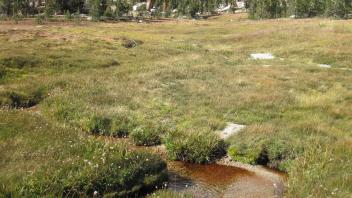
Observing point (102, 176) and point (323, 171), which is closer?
point (102, 176)

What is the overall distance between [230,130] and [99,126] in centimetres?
588

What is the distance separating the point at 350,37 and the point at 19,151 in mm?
50097

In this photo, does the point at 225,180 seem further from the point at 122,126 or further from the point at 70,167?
the point at 122,126

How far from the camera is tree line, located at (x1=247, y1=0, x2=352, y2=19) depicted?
132m

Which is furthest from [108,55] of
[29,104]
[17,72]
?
[29,104]

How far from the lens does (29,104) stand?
25859 mm

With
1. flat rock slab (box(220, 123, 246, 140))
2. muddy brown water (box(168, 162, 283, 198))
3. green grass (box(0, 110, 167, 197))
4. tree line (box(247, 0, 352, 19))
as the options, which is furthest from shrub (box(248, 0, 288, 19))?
green grass (box(0, 110, 167, 197))

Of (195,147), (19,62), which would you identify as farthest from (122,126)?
(19,62)

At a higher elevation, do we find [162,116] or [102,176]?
[102,176]

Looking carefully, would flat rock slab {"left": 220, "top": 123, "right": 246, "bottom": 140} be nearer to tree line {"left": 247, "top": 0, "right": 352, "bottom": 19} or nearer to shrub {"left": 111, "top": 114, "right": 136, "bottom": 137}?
shrub {"left": 111, "top": 114, "right": 136, "bottom": 137}

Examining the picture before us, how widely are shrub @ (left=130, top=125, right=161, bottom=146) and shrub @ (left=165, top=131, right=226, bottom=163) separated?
928 mm

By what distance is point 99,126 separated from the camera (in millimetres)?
20609

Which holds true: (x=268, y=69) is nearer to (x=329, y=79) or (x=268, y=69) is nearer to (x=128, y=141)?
(x=329, y=79)

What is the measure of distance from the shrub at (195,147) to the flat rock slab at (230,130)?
4.38ft
